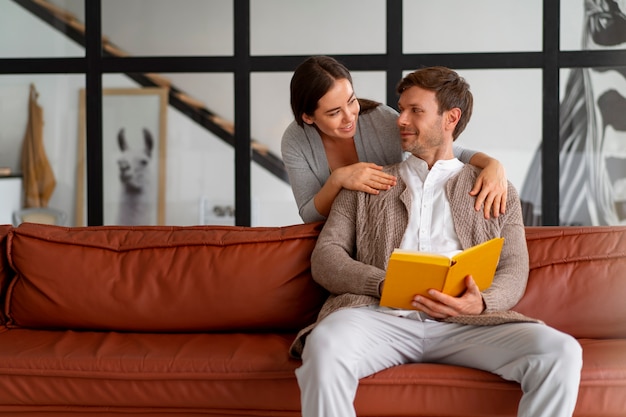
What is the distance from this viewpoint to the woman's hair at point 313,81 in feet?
8.34

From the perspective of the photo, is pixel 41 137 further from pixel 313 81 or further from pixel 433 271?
pixel 433 271

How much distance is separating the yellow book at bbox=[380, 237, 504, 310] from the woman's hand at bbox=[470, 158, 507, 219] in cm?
23

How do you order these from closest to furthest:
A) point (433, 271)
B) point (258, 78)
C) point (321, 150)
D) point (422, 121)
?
point (433, 271), point (422, 121), point (321, 150), point (258, 78)

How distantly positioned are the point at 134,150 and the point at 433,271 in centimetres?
309

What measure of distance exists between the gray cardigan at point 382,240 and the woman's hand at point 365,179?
27mm

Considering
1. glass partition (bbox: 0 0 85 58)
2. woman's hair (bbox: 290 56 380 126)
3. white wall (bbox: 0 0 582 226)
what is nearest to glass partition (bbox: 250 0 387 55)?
white wall (bbox: 0 0 582 226)

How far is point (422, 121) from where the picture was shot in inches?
98.3

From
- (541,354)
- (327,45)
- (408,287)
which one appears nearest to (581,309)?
(541,354)

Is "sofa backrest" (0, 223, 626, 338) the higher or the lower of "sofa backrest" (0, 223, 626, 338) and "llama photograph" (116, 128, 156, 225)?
the lower

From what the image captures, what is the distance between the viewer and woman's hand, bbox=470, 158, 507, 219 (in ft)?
7.75

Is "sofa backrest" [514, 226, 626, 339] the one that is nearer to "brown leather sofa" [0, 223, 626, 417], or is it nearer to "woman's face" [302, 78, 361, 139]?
"brown leather sofa" [0, 223, 626, 417]

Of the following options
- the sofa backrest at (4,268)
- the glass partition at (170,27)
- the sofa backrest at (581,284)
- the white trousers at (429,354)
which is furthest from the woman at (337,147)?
the glass partition at (170,27)

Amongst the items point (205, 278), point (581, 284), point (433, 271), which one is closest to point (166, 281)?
point (205, 278)

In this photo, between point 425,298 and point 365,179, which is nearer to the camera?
point 425,298
